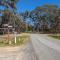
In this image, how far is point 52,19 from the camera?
108m

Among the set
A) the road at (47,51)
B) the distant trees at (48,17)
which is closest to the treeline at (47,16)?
the distant trees at (48,17)

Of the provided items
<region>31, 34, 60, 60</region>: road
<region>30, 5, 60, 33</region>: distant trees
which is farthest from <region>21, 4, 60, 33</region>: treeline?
<region>31, 34, 60, 60</region>: road

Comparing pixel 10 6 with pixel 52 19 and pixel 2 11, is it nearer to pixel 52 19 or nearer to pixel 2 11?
pixel 2 11

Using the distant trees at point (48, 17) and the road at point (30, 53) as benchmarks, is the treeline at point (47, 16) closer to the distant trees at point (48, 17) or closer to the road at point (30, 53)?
the distant trees at point (48, 17)

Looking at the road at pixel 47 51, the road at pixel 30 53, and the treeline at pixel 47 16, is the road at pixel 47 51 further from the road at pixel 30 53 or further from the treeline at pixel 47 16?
the treeline at pixel 47 16

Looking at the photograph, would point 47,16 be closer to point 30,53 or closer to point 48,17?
point 48,17

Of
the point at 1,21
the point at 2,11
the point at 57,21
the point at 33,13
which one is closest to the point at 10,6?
the point at 2,11

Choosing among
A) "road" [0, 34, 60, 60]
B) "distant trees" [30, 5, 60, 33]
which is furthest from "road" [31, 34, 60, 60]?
"distant trees" [30, 5, 60, 33]

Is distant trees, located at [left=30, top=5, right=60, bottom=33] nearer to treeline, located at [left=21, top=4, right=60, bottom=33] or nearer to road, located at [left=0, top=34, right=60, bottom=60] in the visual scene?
treeline, located at [left=21, top=4, right=60, bottom=33]

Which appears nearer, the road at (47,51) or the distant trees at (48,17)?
the road at (47,51)

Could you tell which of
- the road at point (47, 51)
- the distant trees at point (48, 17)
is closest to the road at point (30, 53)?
the road at point (47, 51)

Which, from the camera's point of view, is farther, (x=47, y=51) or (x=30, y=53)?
(x=47, y=51)

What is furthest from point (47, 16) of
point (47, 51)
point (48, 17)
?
point (47, 51)

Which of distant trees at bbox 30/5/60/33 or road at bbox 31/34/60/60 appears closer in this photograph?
road at bbox 31/34/60/60
